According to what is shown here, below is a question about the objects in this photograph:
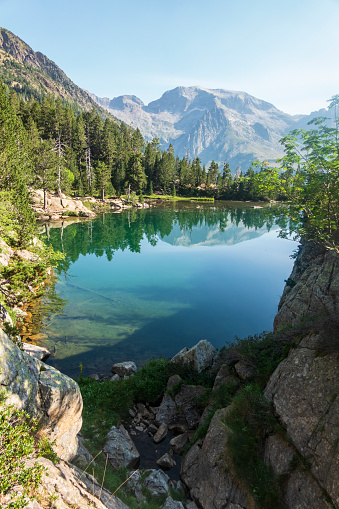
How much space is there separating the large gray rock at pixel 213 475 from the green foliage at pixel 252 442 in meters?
0.23

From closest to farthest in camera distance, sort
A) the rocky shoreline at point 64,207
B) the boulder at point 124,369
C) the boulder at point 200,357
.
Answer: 1. the boulder at point 200,357
2. the boulder at point 124,369
3. the rocky shoreline at point 64,207

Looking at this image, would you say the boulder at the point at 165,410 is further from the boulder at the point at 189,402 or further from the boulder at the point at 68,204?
the boulder at the point at 68,204

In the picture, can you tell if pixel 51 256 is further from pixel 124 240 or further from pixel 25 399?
pixel 124 240

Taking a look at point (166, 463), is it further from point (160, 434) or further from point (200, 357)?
point (200, 357)

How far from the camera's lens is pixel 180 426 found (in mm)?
10445

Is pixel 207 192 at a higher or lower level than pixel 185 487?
higher

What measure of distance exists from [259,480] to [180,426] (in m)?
4.45

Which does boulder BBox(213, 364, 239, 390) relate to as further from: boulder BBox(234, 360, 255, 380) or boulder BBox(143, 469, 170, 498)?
boulder BBox(143, 469, 170, 498)

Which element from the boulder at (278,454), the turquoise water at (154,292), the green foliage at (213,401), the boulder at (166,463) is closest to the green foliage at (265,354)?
the green foliage at (213,401)

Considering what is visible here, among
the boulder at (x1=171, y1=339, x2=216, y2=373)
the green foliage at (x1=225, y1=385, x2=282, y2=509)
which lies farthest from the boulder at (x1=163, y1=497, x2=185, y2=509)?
the boulder at (x1=171, y1=339, x2=216, y2=373)

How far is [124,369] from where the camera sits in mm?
14086

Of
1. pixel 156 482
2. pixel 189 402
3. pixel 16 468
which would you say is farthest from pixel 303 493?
pixel 16 468

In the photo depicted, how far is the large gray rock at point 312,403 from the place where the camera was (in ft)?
19.8

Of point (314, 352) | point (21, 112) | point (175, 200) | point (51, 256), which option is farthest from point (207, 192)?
point (314, 352)
